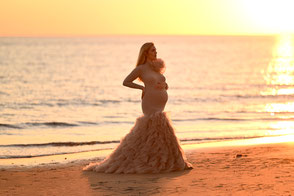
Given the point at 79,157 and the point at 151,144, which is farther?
the point at 79,157

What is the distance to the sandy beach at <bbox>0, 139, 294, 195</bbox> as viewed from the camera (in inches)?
340

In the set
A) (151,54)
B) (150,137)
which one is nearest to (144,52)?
(151,54)

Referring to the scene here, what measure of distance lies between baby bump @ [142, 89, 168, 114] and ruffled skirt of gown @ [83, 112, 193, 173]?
12 cm

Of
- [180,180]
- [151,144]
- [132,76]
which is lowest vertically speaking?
[180,180]

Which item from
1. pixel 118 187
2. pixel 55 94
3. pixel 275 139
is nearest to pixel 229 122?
pixel 275 139

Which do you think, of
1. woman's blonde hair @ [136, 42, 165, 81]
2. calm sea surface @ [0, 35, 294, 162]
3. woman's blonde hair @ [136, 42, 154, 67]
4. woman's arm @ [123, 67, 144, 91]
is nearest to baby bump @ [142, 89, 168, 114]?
woman's arm @ [123, 67, 144, 91]

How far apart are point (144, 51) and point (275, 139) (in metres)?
7.50

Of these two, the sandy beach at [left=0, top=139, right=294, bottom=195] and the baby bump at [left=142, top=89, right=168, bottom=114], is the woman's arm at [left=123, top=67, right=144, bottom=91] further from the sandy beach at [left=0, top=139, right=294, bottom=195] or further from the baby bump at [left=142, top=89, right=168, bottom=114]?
→ the sandy beach at [left=0, top=139, right=294, bottom=195]

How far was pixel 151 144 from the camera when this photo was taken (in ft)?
33.0

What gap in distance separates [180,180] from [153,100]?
1658 mm

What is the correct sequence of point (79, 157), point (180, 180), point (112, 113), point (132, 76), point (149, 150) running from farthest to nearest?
point (112, 113) → point (79, 157) → point (132, 76) → point (149, 150) → point (180, 180)

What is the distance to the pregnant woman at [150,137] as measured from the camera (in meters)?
10.1

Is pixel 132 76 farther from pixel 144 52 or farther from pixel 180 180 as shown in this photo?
pixel 180 180

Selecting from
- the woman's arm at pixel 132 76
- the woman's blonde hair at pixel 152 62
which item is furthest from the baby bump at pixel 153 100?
the woman's blonde hair at pixel 152 62
